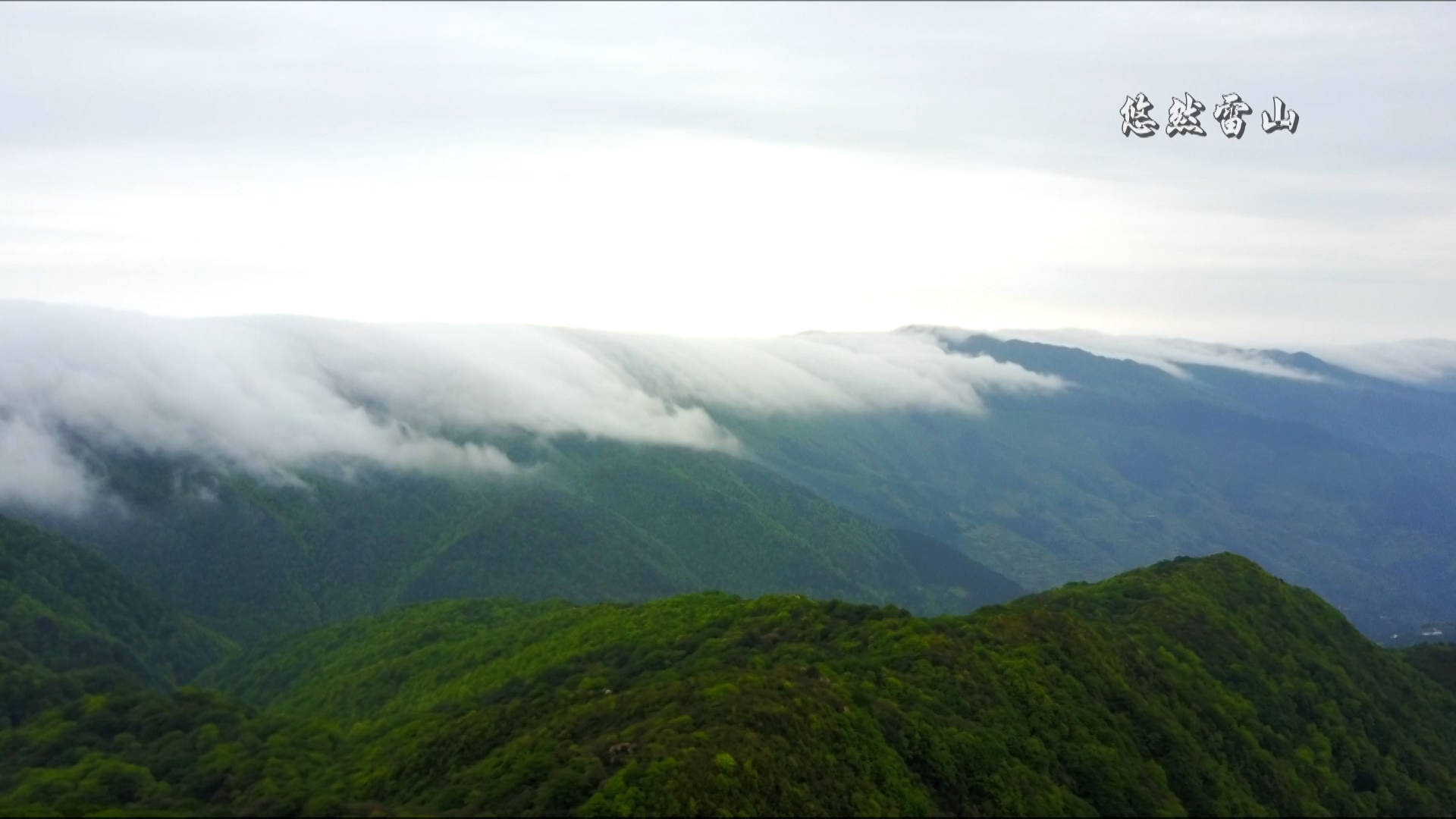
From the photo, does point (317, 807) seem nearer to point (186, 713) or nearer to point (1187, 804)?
point (186, 713)

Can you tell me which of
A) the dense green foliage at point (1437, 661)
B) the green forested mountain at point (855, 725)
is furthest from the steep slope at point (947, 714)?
the dense green foliage at point (1437, 661)

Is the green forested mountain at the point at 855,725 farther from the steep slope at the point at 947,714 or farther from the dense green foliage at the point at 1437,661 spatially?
the dense green foliage at the point at 1437,661

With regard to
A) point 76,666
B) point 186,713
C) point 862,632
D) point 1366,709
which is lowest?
point 76,666

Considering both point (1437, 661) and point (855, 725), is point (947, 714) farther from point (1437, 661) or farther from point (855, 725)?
point (1437, 661)

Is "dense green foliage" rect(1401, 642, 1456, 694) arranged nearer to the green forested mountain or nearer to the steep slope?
the green forested mountain

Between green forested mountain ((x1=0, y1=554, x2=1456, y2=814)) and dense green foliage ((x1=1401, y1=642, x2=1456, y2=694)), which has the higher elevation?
green forested mountain ((x1=0, y1=554, x2=1456, y2=814))

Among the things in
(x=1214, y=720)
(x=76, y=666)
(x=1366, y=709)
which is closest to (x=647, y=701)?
(x=1214, y=720)

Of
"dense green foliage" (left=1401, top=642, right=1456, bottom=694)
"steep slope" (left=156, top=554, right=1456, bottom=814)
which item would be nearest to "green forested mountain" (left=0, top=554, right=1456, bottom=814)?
"steep slope" (left=156, top=554, right=1456, bottom=814)
